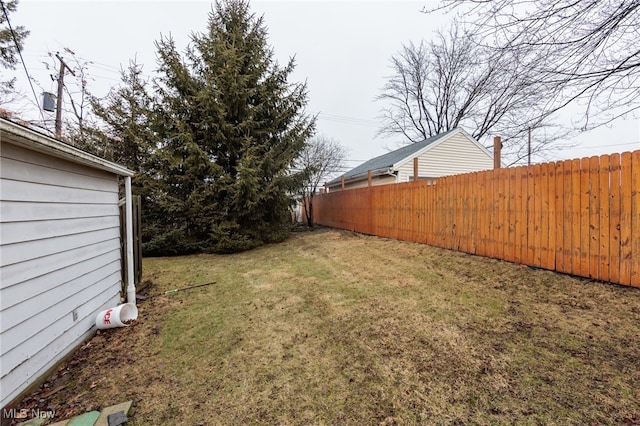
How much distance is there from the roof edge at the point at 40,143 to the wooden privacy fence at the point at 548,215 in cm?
588

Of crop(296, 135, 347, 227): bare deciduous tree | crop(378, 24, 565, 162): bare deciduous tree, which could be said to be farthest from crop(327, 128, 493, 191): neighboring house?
crop(296, 135, 347, 227): bare deciduous tree

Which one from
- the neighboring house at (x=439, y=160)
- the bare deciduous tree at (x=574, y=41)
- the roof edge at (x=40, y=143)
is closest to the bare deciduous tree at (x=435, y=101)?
the neighboring house at (x=439, y=160)

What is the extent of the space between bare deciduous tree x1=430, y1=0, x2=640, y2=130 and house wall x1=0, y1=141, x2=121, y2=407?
4653mm

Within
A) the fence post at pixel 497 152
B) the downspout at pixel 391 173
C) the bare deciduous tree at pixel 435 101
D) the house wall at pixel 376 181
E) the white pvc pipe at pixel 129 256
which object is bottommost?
the white pvc pipe at pixel 129 256

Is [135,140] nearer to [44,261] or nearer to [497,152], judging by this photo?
[44,261]

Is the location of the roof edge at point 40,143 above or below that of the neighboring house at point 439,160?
below

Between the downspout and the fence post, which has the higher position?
the downspout

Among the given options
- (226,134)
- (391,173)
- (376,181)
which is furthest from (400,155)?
(226,134)

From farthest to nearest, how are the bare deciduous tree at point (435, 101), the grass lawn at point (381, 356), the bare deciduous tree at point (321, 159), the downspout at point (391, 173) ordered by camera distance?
1. the bare deciduous tree at point (435, 101)
2. the bare deciduous tree at point (321, 159)
3. the downspout at point (391, 173)
4. the grass lawn at point (381, 356)

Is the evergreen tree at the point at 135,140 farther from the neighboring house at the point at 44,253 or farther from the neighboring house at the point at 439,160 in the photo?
the neighboring house at the point at 439,160

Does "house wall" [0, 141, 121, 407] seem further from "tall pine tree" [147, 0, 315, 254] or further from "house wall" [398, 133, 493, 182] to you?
"house wall" [398, 133, 493, 182]

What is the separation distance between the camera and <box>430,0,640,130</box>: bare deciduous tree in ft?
10.3

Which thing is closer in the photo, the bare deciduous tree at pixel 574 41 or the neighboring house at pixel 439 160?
the bare deciduous tree at pixel 574 41

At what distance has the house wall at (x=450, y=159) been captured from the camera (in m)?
11.7
